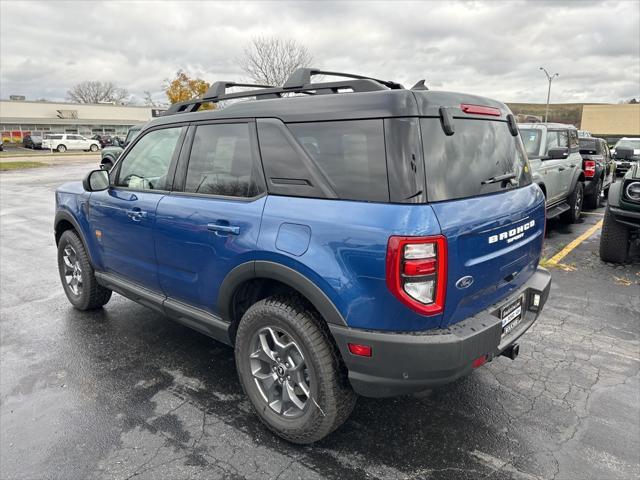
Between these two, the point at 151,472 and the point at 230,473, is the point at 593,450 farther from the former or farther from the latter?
the point at 151,472

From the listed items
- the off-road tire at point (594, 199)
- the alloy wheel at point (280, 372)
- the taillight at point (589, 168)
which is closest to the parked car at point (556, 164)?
the taillight at point (589, 168)

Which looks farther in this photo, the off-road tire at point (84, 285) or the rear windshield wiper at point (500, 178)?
the off-road tire at point (84, 285)

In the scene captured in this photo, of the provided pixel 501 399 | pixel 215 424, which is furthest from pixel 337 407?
pixel 501 399

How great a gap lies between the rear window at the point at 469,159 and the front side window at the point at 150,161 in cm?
198

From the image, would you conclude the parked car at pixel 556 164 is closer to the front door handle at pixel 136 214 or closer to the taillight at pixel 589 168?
the taillight at pixel 589 168

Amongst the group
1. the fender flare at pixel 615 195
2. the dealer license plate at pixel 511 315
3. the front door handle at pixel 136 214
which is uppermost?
the front door handle at pixel 136 214

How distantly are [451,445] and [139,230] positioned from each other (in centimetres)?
261

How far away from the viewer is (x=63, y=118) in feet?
201

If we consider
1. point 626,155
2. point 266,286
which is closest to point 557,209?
point 626,155

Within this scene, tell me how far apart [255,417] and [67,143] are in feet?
163

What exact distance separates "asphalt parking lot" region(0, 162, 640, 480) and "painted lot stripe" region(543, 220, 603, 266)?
189cm

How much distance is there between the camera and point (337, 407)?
2.46 meters

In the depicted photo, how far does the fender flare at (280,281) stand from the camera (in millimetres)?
2324

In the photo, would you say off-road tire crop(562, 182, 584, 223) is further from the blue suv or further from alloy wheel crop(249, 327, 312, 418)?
alloy wheel crop(249, 327, 312, 418)
